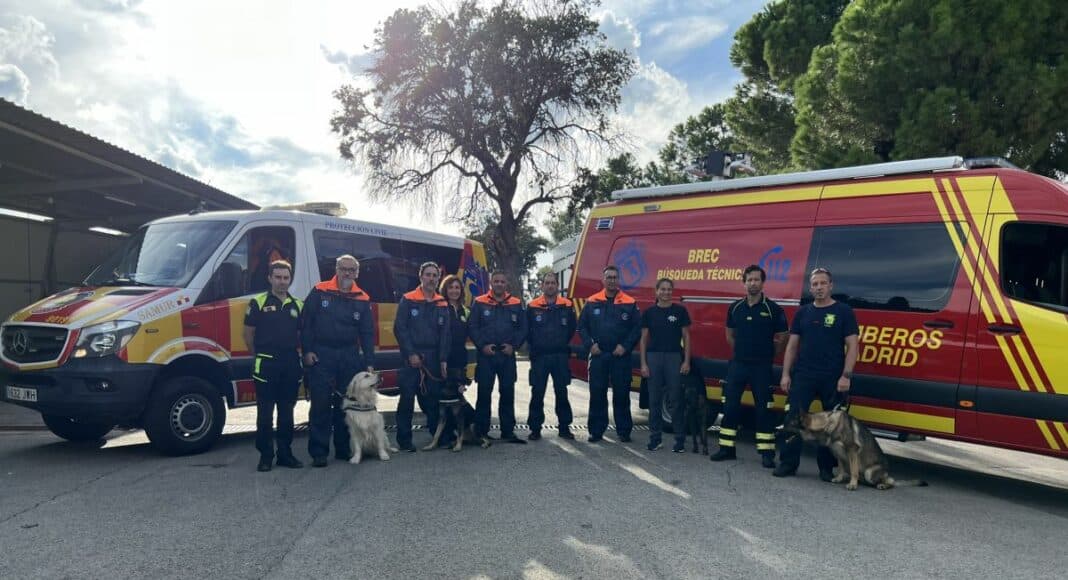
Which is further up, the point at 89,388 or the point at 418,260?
the point at 418,260

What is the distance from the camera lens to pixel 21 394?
599 centimetres

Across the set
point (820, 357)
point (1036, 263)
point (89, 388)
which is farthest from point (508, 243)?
point (1036, 263)

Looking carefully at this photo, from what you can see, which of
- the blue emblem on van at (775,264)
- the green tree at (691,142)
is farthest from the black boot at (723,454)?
the green tree at (691,142)

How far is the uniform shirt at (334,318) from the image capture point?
6074 millimetres

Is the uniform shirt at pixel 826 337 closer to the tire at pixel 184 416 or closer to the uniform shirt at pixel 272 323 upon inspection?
the uniform shirt at pixel 272 323

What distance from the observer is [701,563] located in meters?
3.75

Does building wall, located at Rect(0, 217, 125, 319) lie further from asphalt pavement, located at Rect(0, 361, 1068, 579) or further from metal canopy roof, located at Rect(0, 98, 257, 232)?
asphalt pavement, located at Rect(0, 361, 1068, 579)

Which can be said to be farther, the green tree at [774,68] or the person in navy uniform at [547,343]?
the green tree at [774,68]

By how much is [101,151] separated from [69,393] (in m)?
6.09

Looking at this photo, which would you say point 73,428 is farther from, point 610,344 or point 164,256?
point 610,344

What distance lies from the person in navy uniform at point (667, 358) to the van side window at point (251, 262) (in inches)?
151

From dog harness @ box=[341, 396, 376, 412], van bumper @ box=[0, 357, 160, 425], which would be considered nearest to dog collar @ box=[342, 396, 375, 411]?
dog harness @ box=[341, 396, 376, 412]

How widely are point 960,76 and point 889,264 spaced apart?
26.7 ft

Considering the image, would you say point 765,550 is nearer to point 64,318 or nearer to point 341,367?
point 341,367
